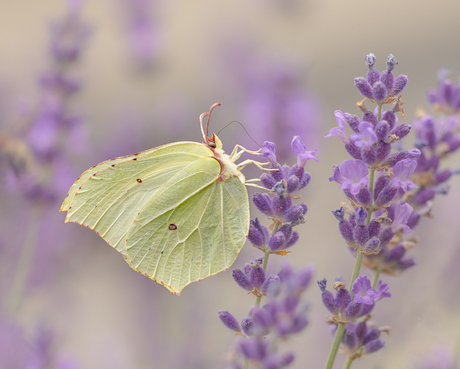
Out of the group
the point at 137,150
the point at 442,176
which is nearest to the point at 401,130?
the point at 442,176

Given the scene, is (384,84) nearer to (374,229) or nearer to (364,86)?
(364,86)

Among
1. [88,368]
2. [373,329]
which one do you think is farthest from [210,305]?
[373,329]

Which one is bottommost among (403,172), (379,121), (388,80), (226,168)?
(226,168)

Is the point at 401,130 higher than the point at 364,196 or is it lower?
higher

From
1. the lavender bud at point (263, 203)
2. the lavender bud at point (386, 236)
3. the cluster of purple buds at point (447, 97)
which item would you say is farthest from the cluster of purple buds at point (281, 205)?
the cluster of purple buds at point (447, 97)

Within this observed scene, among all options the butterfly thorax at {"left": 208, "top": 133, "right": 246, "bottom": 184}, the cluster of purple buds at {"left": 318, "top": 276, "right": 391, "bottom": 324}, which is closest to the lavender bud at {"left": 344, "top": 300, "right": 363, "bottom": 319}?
the cluster of purple buds at {"left": 318, "top": 276, "right": 391, "bottom": 324}

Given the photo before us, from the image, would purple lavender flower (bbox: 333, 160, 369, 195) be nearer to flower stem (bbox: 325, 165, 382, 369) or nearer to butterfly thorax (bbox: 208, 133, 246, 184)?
flower stem (bbox: 325, 165, 382, 369)
